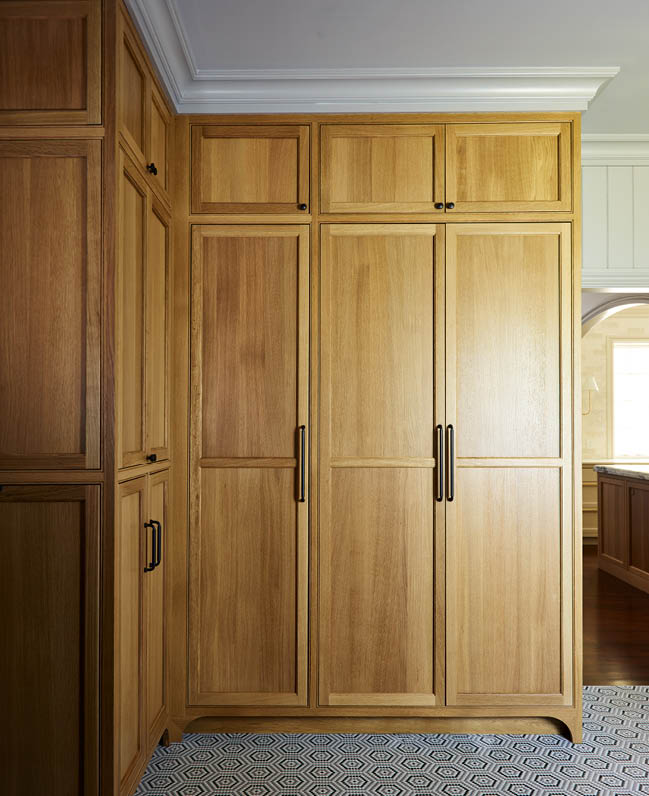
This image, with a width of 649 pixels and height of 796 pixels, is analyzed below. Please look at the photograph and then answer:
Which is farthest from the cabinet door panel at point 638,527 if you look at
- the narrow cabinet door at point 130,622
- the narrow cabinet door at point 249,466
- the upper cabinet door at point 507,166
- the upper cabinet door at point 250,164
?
the narrow cabinet door at point 130,622

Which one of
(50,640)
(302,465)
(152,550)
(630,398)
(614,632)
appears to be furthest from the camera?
(630,398)

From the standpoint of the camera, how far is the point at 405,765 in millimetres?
2545

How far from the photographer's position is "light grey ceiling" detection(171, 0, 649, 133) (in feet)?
7.51

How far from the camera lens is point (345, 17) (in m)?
2.35

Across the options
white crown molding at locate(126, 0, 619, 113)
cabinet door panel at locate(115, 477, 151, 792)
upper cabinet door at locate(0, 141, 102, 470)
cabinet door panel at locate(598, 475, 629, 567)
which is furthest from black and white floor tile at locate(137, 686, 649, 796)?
cabinet door panel at locate(598, 475, 629, 567)

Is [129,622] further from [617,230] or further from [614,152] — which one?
[614,152]

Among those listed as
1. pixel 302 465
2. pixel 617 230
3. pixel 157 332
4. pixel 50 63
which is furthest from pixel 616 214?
pixel 50 63

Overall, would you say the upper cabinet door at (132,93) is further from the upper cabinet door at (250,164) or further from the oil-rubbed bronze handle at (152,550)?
the oil-rubbed bronze handle at (152,550)

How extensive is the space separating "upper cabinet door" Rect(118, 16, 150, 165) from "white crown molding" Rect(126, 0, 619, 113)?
32 cm

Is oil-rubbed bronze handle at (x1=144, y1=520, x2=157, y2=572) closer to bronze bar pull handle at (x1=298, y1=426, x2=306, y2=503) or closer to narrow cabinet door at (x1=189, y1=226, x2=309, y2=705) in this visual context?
narrow cabinet door at (x1=189, y1=226, x2=309, y2=705)

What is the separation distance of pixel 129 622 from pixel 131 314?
3.16 ft

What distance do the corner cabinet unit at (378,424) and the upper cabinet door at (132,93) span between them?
0.43 meters

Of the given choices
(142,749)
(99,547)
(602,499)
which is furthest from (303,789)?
(602,499)

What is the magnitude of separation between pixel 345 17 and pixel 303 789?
2.67 m
